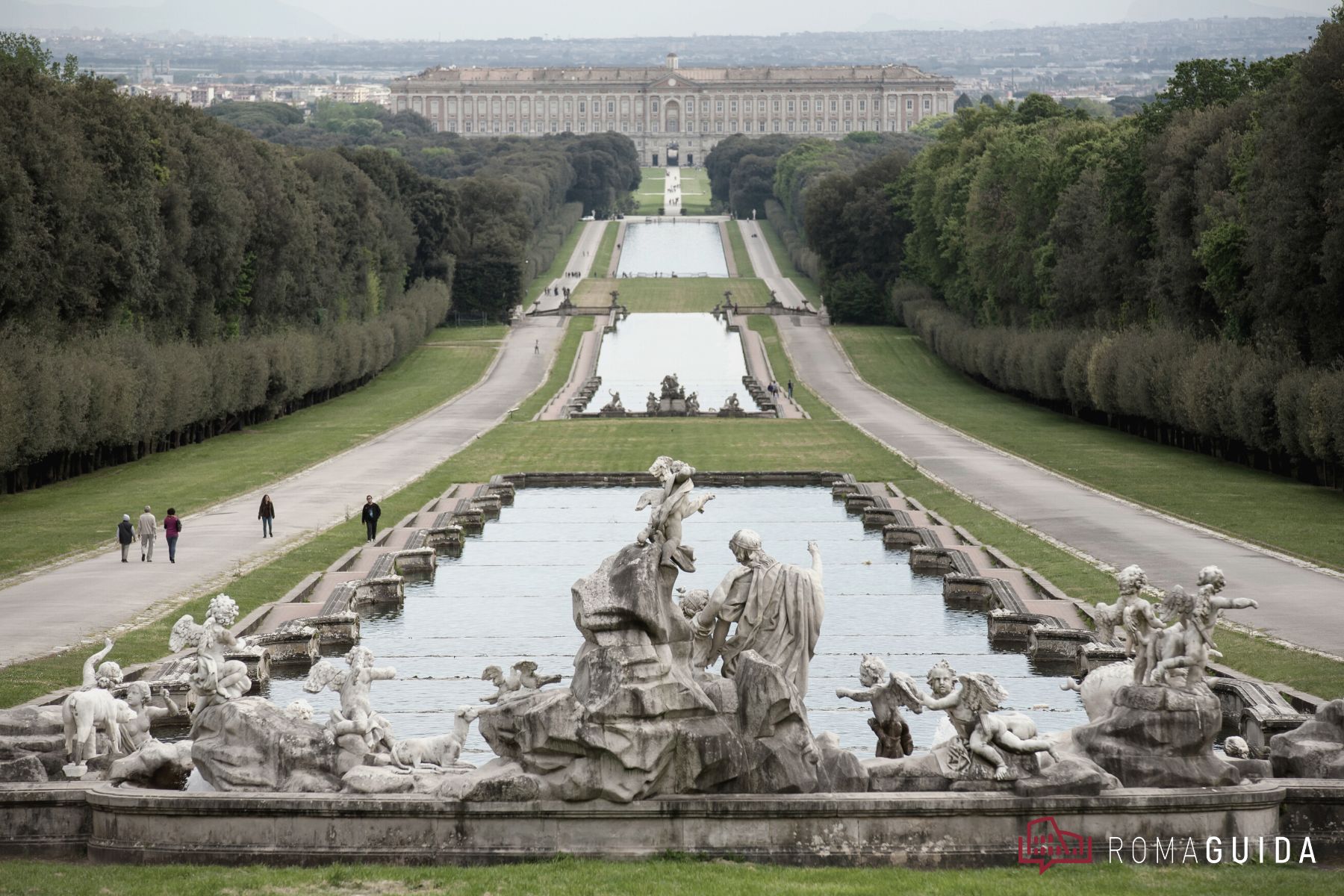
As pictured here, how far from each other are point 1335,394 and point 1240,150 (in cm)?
1497

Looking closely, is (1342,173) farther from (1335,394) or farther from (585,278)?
(585,278)

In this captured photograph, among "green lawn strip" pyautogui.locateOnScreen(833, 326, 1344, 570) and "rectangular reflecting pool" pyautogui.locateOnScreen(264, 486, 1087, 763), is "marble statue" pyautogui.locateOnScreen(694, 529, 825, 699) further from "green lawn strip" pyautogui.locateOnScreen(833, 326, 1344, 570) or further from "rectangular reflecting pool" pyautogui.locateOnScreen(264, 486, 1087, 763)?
"green lawn strip" pyautogui.locateOnScreen(833, 326, 1344, 570)

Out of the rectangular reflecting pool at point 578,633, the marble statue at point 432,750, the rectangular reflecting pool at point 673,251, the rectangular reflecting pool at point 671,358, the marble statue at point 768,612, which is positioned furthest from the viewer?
the rectangular reflecting pool at point 673,251

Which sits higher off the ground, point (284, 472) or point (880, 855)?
point (880, 855)

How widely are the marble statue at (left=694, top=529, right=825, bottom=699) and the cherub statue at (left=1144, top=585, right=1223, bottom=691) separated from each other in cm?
347

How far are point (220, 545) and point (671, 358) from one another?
6188cm

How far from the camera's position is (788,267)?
154625mm

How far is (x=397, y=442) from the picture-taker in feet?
227

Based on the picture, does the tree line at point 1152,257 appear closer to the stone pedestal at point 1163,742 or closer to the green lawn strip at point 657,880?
the stone pedestal at point 1163,742

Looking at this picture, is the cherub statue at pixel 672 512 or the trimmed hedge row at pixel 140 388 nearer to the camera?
the cherub statue at pixel 672 512

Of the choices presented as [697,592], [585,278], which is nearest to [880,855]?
[697,592]

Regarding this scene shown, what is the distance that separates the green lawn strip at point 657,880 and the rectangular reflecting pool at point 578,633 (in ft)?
16.2

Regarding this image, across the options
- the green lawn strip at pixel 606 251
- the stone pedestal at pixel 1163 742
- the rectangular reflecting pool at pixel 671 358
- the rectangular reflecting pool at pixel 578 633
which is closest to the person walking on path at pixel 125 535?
the rectangular reflecting pool at pixel 578 633

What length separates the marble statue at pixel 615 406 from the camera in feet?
261
